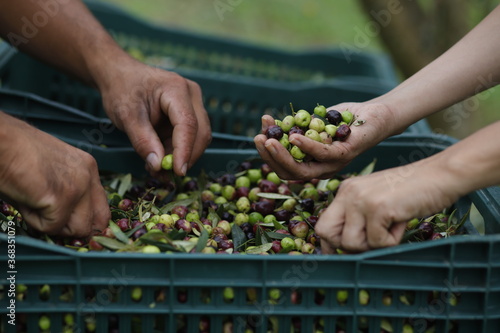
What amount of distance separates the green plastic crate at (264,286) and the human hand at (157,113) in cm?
61

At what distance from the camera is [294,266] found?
4.79 feet

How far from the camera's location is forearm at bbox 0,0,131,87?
2.37 m

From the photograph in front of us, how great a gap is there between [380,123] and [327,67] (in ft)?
6.18

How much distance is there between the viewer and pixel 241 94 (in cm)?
304

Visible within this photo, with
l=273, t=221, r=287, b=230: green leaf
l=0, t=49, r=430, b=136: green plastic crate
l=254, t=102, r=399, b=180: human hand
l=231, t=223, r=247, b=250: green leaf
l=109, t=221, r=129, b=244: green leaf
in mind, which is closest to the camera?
l=109, t=221, r=129, b=244: green leaf

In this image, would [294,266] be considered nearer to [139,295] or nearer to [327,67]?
[139,295]

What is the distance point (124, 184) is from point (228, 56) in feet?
5.38

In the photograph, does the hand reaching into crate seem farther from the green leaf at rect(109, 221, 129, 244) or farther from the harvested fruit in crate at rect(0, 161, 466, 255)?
the green leaf at rect(109, 221, 129, 244)

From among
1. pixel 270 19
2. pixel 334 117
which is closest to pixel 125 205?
pixel 334 117

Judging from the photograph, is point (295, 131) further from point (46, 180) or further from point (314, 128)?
point (46, 180)

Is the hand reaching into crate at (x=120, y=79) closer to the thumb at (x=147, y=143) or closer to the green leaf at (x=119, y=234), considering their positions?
the thumb at (x=147, y=143)

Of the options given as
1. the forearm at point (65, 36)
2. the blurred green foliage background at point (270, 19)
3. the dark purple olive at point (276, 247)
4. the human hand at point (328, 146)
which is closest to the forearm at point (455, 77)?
the human hand at point (328, 146)

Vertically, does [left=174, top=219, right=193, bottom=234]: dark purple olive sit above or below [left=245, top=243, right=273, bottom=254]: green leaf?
above

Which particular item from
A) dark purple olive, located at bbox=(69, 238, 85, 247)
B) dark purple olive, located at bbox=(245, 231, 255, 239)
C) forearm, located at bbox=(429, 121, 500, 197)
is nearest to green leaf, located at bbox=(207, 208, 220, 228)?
dark purple olive, located at bbox=(245, 231, 255, 239)
